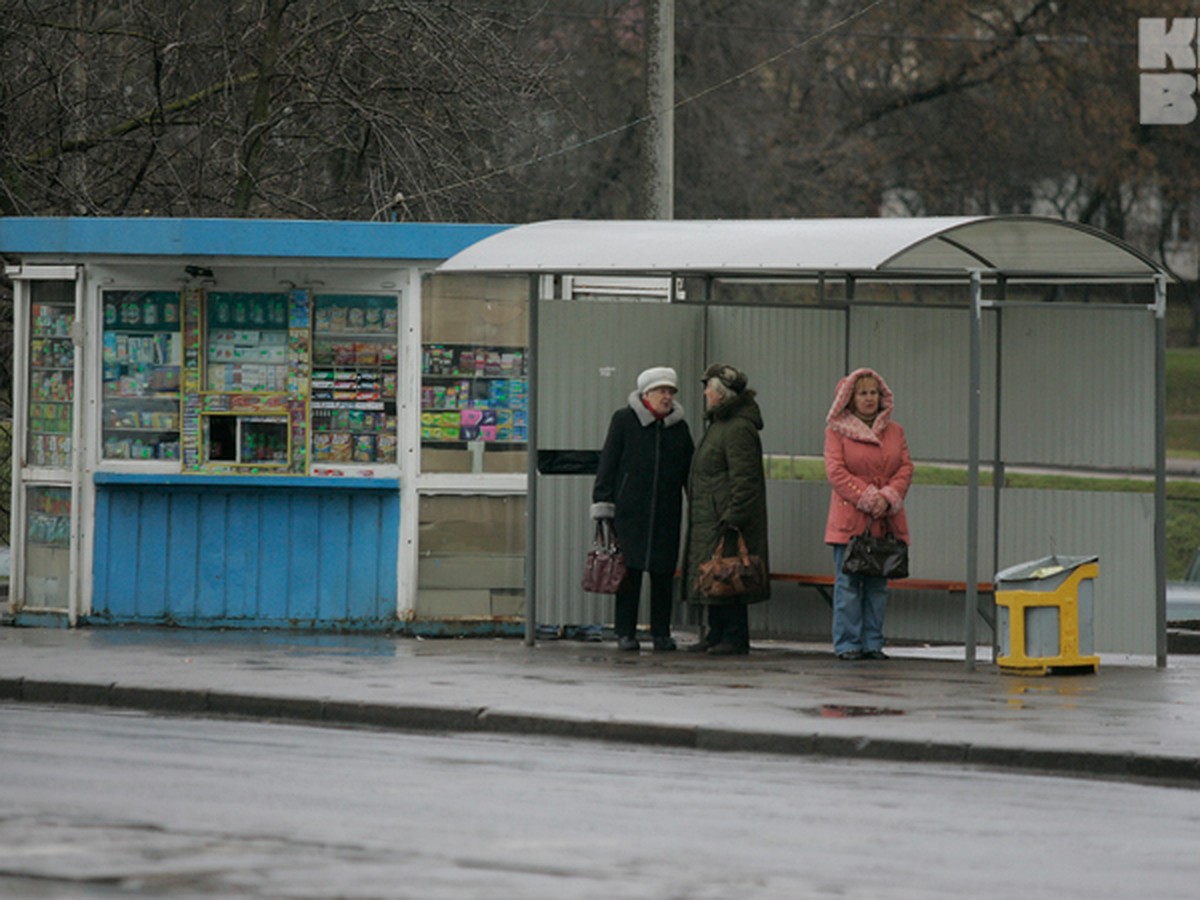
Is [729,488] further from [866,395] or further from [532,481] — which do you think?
[532,481]

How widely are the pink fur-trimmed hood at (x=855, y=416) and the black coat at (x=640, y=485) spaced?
1.10 m

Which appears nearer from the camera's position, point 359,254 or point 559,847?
point 559,847

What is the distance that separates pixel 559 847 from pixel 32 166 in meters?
14.6

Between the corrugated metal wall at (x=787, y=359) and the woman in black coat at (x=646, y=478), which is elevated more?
the corrugated metal wall at (x=787, y=359)

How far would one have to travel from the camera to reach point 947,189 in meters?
46.6

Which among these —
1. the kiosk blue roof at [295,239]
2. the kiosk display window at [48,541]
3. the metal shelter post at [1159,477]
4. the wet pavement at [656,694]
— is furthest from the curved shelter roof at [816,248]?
the kiosk display window at [48,541]

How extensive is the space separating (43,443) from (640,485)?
4.42 meters

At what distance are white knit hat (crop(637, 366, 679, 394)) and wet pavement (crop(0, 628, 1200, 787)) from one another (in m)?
1.68

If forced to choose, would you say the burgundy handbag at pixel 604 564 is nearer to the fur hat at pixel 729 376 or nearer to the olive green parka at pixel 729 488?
the olive green parka at pixel 729 488

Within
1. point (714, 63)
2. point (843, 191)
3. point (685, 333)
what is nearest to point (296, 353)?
point (685, 333)

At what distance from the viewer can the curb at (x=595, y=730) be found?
33.5 feet

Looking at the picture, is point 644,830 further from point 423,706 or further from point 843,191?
point 843,191

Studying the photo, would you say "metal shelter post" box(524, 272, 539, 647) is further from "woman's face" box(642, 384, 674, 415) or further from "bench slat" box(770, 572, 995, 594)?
"bench slat" box(770, 572, 995, 594)

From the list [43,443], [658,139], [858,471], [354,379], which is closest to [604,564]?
[858,471]
